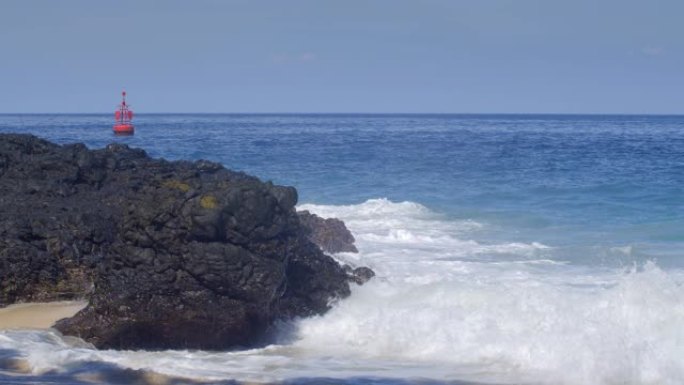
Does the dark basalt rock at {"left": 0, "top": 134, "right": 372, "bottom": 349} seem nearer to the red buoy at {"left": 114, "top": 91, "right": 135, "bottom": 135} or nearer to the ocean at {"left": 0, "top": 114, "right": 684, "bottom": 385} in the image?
the ocean at {"left": 0, "top": 114, "right": 684, "bottom": 385}

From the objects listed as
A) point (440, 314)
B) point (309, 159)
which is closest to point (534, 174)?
point (309, 159)

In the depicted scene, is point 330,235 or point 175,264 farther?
point 330,235

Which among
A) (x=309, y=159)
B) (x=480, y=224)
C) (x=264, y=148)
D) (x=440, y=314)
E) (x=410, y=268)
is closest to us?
(x=440, y=314)

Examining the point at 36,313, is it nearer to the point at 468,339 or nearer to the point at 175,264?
the point at 175,264

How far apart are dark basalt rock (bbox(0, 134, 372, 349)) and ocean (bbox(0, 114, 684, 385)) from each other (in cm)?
38

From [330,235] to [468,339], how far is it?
5.95 metres

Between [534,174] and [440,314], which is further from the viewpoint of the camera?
[534,174]

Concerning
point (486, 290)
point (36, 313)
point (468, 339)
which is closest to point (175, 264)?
point (36, 313)

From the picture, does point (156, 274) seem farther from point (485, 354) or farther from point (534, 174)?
point (534, 174)

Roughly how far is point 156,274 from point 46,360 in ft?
6.15

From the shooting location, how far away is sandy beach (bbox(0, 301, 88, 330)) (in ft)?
37.6

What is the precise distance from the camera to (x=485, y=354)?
35.8 ft

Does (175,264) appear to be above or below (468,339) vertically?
above

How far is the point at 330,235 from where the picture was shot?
17.0 meters
